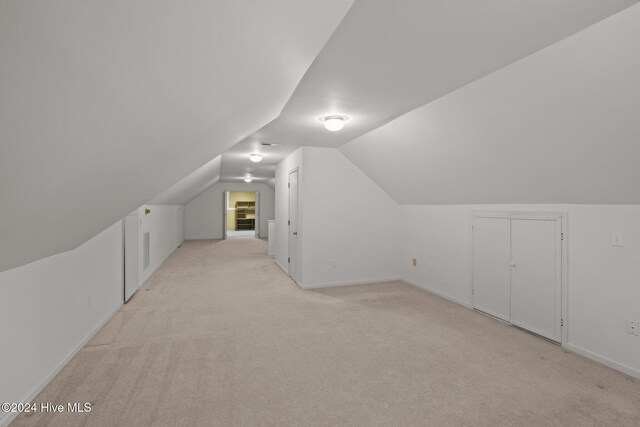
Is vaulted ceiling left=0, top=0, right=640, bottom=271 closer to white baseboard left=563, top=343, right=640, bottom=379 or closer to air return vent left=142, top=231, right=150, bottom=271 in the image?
white baseboard left=563, top=343, right=640, bottom=379

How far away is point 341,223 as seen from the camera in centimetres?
511

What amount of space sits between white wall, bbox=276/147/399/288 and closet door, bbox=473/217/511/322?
1658 millimetres

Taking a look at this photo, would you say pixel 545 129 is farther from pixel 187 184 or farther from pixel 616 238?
pixel 187 184

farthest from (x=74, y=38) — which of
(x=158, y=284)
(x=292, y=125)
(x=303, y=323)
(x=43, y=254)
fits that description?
(x=158, y=284)

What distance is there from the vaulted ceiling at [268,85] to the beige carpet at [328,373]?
1127 millimetres

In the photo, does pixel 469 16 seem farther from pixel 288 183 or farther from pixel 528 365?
pixel 288 183

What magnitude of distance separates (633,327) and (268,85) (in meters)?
3.33

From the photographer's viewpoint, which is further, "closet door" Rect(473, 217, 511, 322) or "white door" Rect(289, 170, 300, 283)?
"white door" Rect(289, 170, 300, 283)

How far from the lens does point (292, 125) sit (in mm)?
3641

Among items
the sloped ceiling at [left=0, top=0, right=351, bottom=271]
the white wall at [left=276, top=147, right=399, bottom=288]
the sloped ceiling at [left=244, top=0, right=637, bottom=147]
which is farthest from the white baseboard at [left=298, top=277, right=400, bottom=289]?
the sloped ceiling at [left=0, top=0, right=351, bottom=271]

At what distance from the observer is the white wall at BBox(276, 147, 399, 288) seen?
194 inches

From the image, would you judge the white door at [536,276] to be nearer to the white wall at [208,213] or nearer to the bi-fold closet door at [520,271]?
the bi-fold closet door at [520,271]

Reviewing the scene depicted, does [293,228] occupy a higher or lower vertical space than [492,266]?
higher

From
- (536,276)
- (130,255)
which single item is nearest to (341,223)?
(536,276)
